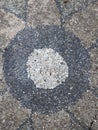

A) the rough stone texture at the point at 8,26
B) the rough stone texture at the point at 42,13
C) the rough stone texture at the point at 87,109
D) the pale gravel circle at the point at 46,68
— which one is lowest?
the rough stone texture at the point at 87,109

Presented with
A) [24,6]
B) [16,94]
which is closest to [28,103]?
[16,94]

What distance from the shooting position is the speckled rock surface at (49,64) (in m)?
2.93

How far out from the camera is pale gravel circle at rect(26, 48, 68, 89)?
304 cm

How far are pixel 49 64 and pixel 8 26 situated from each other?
0.53 m

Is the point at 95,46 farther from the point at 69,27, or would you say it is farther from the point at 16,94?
the point at 16,94

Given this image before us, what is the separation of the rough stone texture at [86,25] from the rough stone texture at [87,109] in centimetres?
49

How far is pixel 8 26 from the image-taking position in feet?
10.6

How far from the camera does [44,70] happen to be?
3.06m

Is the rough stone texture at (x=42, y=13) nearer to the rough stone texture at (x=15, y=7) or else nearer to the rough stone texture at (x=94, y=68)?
the rough stone texture at (x=15, y=7)

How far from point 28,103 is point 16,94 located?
0.43ft

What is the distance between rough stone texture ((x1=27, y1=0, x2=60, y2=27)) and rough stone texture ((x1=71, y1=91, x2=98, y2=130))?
76 cm

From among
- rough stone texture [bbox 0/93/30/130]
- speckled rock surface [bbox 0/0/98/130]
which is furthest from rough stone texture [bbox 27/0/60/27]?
rough stone texture [bbox 0/93/30/130]

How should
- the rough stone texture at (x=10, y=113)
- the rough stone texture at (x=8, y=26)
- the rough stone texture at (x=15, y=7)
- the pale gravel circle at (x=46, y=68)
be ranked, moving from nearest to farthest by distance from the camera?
the rough stone texture at (x=10, y=113), the pale gravel circle at (x=46, y=68), the rough stone texture at (x=8, y=26), the rough stone texture at (x=15, y=7)

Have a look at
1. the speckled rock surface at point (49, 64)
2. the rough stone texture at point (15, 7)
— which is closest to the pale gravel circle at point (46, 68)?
the speckled rock surface at point (49, 64)
